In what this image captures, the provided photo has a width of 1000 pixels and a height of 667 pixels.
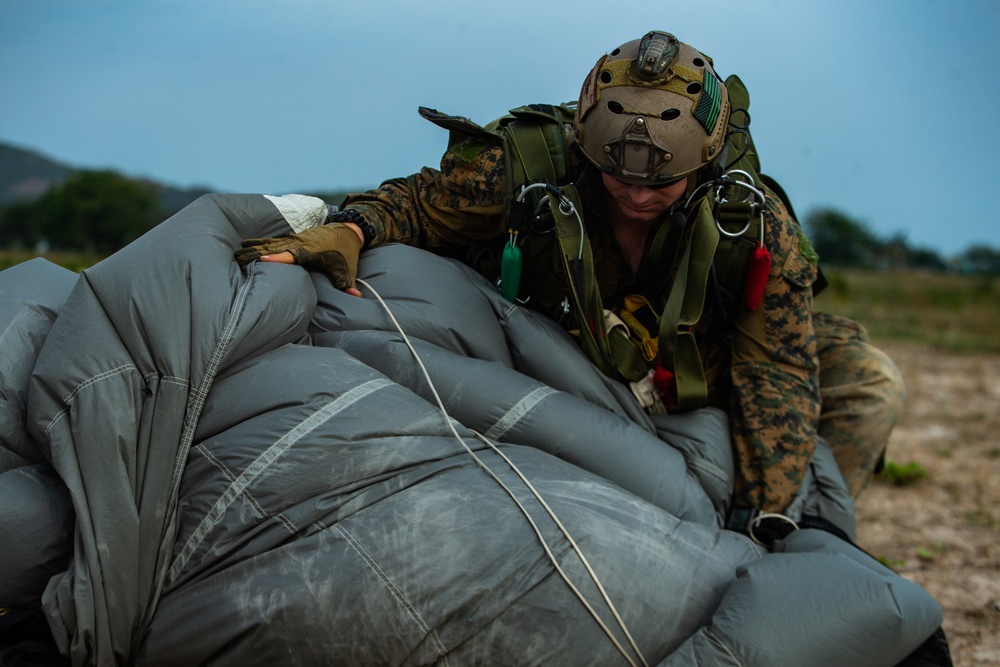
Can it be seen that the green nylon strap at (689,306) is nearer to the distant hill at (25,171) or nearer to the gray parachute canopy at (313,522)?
the gray parachute canopy at (313,522)

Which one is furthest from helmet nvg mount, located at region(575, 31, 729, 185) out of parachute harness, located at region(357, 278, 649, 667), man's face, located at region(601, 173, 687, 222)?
parachute harness, located at region(357, 278, 649, 667)

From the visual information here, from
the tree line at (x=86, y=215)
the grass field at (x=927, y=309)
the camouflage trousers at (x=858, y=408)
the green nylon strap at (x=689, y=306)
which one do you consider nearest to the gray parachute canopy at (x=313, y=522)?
the green nylon strap at (x=689, y=306)

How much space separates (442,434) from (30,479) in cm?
92

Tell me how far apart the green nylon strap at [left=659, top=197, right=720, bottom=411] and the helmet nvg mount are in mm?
173

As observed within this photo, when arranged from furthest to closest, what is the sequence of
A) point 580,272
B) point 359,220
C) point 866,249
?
1. point 866,249
2. point 359,220
3. point 580,272

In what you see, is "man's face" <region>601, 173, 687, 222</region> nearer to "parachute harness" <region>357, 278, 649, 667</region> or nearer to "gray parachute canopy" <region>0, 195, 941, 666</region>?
"gray parachute canopy" <region>0, 195, 941, 666</region>

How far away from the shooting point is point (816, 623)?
207cm

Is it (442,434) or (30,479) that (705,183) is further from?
(30,479)

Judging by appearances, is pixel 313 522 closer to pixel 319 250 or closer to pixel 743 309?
pixel 319 250

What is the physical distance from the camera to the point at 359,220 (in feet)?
9.05

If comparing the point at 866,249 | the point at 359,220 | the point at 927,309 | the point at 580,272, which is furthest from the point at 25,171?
the point at 866,249

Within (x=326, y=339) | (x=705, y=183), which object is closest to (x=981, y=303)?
(x=705, y=183)

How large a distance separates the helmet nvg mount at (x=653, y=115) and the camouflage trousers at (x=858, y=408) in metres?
1.05

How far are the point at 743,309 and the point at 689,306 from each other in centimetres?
25
